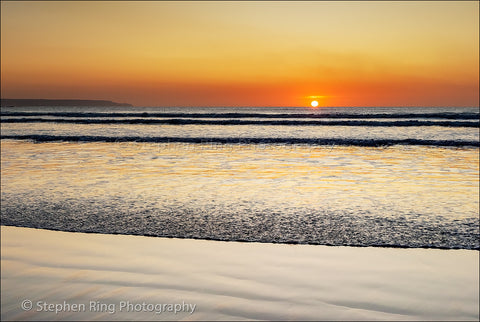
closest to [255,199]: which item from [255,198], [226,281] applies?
[255,198]

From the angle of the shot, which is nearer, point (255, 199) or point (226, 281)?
point (226, 281)

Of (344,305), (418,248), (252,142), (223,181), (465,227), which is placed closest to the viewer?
(344,305)

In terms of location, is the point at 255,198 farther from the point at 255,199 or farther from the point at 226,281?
the point at 226,281

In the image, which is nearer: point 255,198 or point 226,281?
point 226,281

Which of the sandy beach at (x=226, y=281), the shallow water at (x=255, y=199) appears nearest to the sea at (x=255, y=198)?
the shallow water at (x=255, y=199)

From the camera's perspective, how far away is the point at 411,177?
9.47m

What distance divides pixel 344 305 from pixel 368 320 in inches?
10.3

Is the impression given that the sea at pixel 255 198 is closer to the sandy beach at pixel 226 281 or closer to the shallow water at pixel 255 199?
the shallow water at pixel 255 199

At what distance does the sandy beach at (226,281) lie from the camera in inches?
131

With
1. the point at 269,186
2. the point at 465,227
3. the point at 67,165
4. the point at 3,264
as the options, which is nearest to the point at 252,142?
the point at 67,165

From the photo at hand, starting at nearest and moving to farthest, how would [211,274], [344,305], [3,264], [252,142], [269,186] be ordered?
[344,305] → [211,274] → [3,264] → [269,186] → [252,142]

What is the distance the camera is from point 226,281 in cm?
389

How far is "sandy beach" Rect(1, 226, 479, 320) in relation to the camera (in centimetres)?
333

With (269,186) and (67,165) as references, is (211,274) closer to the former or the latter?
(269,186)
